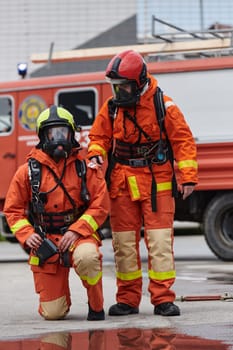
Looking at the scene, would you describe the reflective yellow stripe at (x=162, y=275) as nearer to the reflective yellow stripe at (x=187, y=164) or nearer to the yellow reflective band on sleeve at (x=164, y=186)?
the yellow reflective band on sleeve at (x=164, y=186)

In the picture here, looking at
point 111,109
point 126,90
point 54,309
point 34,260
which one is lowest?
point 54,309

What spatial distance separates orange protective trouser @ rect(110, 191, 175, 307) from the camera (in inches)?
300

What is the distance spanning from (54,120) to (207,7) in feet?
56.2

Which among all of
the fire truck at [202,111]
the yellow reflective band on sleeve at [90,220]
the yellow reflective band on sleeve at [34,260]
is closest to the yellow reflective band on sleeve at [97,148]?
the yellow reflective band on sleeve at [90,220]

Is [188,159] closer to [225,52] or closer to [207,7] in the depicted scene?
[225,52]

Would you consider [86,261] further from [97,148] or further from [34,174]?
[97,148]

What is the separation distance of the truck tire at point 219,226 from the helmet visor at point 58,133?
621 cm

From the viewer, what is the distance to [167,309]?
757 centimetres

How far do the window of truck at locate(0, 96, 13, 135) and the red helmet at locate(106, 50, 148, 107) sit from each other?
284 inches

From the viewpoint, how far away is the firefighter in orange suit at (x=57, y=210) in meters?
7.49

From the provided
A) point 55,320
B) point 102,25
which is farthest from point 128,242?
point 102,25

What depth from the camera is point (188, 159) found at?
25.2 feet

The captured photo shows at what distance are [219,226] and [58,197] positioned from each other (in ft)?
21.1

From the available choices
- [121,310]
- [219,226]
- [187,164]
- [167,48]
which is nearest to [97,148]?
[187,164]
